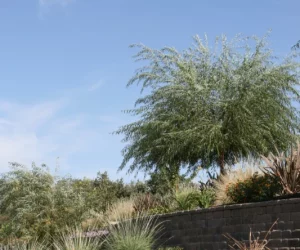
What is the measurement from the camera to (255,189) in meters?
15.9

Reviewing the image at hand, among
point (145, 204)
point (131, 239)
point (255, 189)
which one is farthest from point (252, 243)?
point (145, 204)

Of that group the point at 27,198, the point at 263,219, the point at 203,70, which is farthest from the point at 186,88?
the point at 263,219

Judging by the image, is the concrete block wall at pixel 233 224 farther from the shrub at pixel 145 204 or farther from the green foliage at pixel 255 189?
the shrub at pixel 145 204

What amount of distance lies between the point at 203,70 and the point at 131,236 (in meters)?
11.7

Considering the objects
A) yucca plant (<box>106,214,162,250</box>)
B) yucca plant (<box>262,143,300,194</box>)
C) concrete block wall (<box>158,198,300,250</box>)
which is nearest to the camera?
concrete block wall (<box>158,198,300,250</box>)

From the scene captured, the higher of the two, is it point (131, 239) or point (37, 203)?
point (37, 203)

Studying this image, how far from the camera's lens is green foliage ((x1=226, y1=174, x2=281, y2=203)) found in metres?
15.6

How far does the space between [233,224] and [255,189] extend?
4.22 feet

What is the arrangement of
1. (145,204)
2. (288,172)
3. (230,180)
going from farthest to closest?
Result: (145,204), (230,180), (288,172)

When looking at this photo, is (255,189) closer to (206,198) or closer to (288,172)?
(288,172)

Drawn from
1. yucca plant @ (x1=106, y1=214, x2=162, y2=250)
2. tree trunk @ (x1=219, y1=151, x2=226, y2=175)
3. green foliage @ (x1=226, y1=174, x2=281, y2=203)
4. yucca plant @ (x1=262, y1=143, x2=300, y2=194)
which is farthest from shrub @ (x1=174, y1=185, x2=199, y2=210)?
tree trunk @ (x1=219, y1=151, x2=226, y2=175)

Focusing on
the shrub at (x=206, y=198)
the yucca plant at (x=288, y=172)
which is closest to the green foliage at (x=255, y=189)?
the yucca plant at (x=288, y=172)

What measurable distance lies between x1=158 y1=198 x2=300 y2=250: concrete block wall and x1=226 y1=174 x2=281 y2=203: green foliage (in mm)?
895

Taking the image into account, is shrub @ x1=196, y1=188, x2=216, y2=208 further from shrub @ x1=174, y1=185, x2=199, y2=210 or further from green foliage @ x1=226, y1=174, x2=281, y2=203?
green foliage @ x1=226, y1=174, x2=281, y2=203
